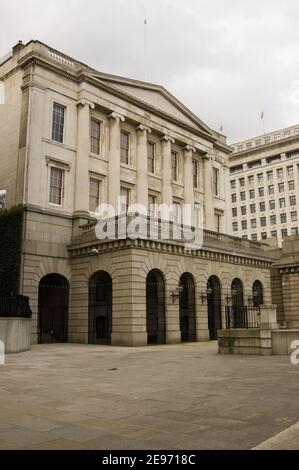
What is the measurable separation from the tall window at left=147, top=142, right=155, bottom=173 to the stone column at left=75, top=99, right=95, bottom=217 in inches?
294

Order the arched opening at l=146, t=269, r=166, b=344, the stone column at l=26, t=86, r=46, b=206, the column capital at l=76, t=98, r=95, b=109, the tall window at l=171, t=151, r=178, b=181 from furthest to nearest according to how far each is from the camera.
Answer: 1. the tall window at l=171, t=151, r=178, b=181
2. the column capital at l=76, t=98, r=95, b=109
3. the stone column at l=26, t=86, r=46, b=206
4. the arched opening at l=146, t=269, r=166, b=344

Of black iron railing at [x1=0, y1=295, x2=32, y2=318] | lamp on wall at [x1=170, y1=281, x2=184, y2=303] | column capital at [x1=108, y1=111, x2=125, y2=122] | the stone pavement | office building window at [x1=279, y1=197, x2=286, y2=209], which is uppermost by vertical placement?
office building window at [x1=279, y1=197, x2=286, y2=209]

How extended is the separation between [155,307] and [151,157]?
1489 centimetres

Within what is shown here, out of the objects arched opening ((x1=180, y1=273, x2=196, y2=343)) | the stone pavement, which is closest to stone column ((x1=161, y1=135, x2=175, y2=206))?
arched opening ((x1=180, y1=273, x2=196, y2=343))

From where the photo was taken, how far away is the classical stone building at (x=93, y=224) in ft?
101

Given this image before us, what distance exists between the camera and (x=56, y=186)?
34.3 meters

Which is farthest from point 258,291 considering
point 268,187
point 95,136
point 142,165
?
point 268,187

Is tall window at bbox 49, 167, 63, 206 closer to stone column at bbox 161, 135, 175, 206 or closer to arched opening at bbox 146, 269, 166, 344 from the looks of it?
arched opening at bbox 146, 269, 166, 344

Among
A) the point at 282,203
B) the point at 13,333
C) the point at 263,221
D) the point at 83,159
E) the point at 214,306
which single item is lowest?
the point at 13,333

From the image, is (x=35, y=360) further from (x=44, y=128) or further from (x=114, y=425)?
(x=44, y=128)

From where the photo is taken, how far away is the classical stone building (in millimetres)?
30672

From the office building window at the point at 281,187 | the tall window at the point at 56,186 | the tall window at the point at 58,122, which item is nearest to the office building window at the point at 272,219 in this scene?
the office building window at the point at 281,187

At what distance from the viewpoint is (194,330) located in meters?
33.4

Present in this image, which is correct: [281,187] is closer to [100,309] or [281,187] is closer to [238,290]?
[238,290]
